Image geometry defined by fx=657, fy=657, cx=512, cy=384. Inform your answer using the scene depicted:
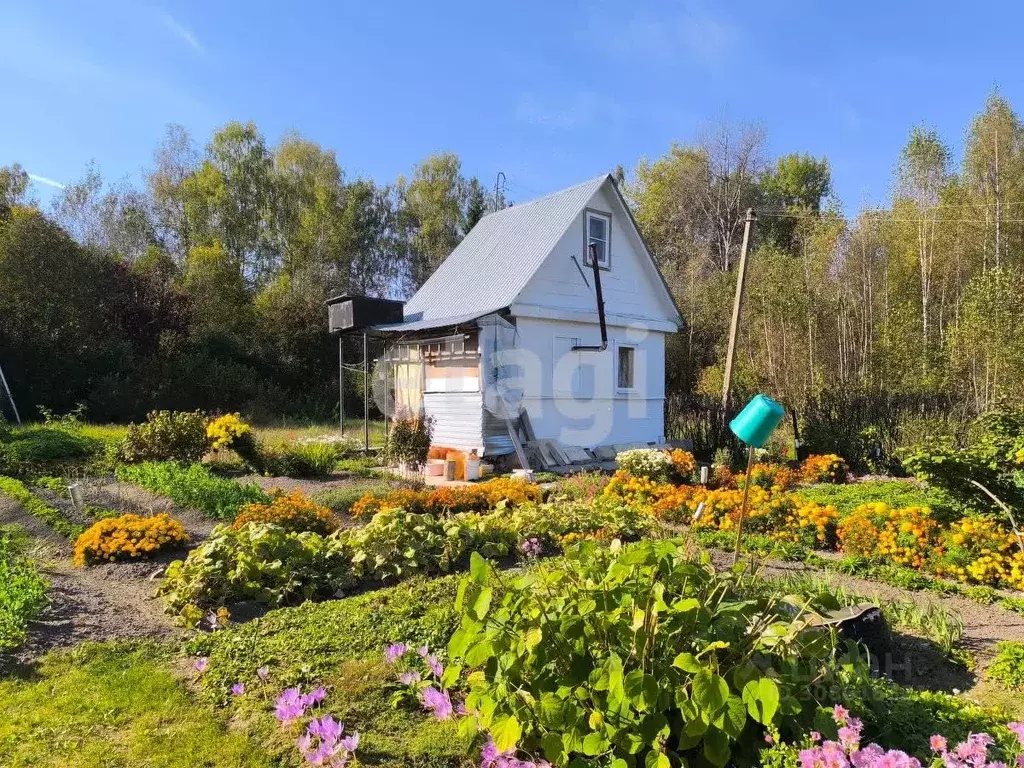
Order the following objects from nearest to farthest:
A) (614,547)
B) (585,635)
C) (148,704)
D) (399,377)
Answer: (585,635)
(614,547)
(148,704)
(399,377)

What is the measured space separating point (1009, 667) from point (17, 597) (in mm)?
5341

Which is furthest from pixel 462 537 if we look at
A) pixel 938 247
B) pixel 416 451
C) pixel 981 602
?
pixel 938 247

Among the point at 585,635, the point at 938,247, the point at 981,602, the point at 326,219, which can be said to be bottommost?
the point at 981,602

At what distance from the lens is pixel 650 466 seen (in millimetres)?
8961

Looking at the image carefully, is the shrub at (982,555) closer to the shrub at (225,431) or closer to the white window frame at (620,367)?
the white window frame at (620,367)

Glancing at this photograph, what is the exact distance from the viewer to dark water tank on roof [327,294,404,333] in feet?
43.4

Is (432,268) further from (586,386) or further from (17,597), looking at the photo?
(17,597)

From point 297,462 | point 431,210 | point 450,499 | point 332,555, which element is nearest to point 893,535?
point 450,499

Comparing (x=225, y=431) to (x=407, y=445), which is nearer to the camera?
(x=225, y=431)

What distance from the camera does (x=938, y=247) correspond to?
47.6 feet

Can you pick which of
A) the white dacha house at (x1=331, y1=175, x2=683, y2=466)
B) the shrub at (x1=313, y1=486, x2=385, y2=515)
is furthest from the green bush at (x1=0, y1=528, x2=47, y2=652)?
the white dacha house at (x1=331, y1=175, x2=683, y2=466)

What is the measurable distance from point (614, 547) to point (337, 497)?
236 inches

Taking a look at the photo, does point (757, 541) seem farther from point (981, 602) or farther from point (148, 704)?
point (148, 704)

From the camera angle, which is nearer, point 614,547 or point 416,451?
point 614,547
